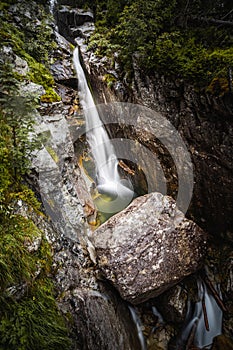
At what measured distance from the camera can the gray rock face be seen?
13.4ft

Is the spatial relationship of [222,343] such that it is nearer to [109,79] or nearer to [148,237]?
[148,237]

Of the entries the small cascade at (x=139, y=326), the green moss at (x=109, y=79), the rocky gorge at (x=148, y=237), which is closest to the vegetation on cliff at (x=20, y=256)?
the rocky gorge at (x=148, y=237)

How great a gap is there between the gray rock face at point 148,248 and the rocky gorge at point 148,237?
2 centimetres

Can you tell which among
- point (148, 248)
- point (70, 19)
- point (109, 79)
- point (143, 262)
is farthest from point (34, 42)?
point (143, 262)

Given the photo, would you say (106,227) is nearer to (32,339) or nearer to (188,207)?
(188,207)

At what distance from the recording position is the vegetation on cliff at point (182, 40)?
13.8ft

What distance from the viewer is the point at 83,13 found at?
9.04m

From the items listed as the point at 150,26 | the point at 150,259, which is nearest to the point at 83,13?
the point at 150,26

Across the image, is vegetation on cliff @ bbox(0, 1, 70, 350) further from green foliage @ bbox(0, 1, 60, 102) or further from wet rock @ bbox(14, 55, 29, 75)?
green foliage @ bbox(0, 1, 60, 102)

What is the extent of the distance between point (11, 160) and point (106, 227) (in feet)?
7.51

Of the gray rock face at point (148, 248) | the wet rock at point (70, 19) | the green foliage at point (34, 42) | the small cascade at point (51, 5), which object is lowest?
the gray rock face at point (148, 248)

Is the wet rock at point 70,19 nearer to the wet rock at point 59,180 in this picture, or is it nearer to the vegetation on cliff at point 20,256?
the wet rock at point 59,180

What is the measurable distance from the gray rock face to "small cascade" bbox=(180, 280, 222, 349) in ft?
2.65

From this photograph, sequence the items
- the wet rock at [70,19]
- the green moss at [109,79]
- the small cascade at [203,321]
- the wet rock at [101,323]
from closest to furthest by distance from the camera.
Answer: the wet rock at [101,323] < the small cascade at [203,321] < the green moss at [109,79] < the wet rock at [70,19]
